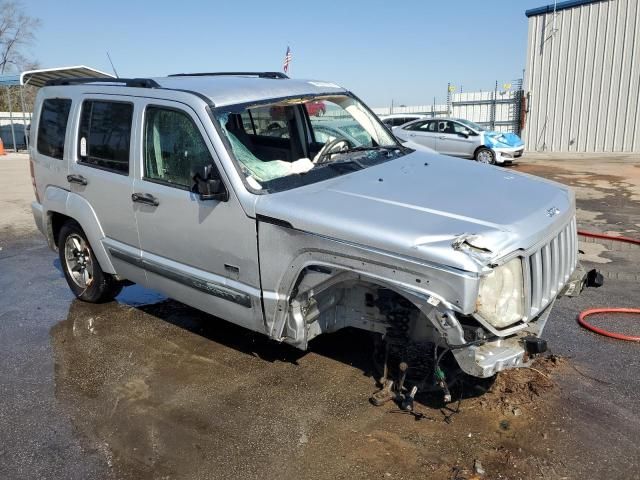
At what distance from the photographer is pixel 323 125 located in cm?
488

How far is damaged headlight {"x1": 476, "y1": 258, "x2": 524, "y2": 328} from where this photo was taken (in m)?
2.90

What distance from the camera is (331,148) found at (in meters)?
4.36

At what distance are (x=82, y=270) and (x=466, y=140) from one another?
1417cm

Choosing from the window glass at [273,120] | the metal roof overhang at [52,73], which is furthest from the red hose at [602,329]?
the metal roof overhang at [52,73]

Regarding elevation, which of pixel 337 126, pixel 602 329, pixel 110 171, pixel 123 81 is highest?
pixel 123 81

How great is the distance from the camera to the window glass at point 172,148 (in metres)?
4.00

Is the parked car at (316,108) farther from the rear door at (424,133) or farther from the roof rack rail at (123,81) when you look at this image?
the rear door at (424,133)

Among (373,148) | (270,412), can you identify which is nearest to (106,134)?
(373,148)

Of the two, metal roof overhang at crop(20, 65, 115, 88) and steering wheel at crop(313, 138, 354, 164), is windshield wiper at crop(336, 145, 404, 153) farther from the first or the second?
metal roof overhang at crop(20, 65, 115, 88)

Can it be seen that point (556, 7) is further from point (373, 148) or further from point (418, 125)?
point (373, 148)

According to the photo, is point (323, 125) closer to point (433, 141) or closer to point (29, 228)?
point (29, 228)

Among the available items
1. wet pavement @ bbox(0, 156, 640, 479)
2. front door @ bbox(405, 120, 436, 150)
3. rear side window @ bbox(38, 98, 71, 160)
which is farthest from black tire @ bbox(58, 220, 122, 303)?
front door @ bbox(405, 120, 436, 150)

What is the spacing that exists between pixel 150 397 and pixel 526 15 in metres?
25.0

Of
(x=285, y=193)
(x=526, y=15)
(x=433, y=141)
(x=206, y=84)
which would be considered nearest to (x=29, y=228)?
(x=206, y=84)
